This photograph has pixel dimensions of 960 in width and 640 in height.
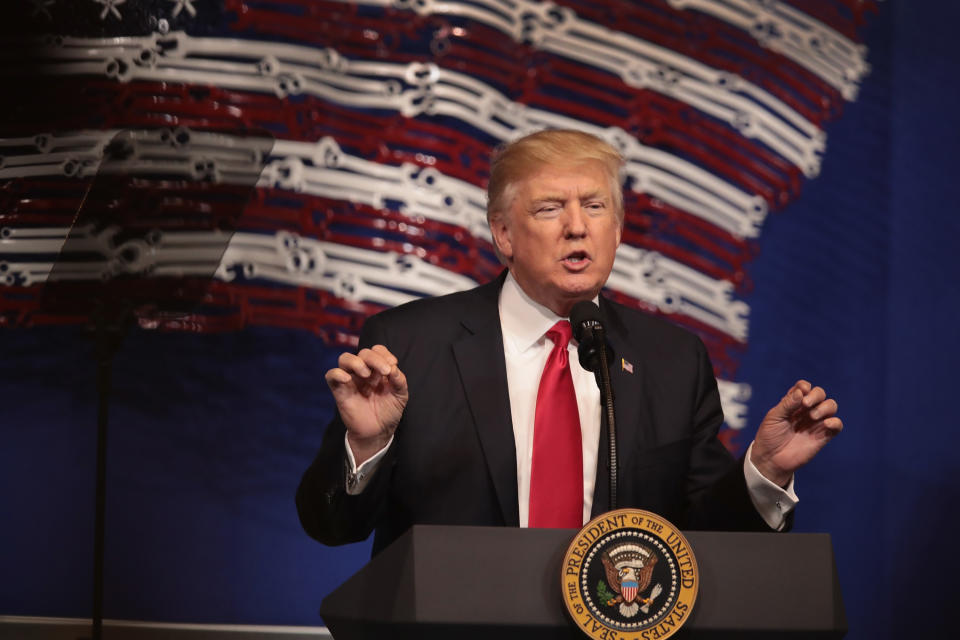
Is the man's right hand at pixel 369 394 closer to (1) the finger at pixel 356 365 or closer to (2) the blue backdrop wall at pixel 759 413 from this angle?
(1) the finger at pixel 356 365

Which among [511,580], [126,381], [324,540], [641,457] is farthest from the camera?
[126,381]

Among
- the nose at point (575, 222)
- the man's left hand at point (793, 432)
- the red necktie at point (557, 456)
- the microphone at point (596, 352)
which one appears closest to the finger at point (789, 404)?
the man's left hand at point (793, 432)

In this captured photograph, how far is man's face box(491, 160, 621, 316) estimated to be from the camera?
1883 mm

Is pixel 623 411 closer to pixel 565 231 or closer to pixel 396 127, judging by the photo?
pixel 565 231

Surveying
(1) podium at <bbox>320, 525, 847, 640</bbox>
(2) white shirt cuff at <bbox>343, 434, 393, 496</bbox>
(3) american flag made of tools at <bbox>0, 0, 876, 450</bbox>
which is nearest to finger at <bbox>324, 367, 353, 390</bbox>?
(2) white shirt cuff at <bbox>343, 434, 393, 496</bbox>

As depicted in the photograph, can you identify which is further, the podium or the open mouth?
the open mouth

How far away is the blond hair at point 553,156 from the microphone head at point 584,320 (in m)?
0.53

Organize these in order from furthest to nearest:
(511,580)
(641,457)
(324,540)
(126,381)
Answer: (126,381), (641,457), (324,540), (511,580)

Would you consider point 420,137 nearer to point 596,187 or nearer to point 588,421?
point 596,187

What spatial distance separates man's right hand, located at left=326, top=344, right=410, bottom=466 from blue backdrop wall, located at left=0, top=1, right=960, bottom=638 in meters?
1.28

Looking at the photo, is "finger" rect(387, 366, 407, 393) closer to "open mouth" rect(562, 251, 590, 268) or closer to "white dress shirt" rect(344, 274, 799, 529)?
"white dress shirt" rect(344, 274, 799, 529)

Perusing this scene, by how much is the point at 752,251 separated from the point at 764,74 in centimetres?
51

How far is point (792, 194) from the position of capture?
287 centimetres

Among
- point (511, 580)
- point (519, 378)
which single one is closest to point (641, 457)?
point (519, 378)
